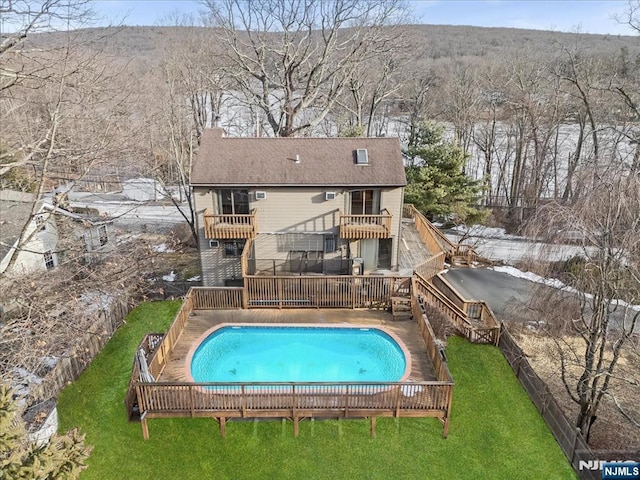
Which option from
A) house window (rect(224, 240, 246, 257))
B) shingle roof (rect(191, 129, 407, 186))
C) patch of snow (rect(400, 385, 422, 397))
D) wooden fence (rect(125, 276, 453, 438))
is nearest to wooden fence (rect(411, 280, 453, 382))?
wooden fence (rect(125, 276, 453, 438))

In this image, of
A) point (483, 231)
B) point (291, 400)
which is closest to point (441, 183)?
point (483, 231)

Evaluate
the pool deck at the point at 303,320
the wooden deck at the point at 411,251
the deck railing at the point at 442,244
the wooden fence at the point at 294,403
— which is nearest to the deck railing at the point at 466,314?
the pool deck at the point at 303,320

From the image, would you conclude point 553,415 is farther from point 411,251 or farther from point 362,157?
point 362,157

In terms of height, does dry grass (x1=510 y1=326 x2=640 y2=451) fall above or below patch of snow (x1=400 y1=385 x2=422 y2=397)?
below

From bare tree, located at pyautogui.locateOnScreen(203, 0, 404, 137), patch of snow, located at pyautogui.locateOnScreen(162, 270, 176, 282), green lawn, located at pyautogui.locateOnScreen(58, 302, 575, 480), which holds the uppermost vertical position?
bare tree, located at pyautogui.locateOnScreen(203, 0, 404, 137)

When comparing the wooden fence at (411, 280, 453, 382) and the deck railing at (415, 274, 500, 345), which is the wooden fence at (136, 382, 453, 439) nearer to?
the wooden fence at (411, 280, 453, 382)

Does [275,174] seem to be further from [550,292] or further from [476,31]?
[476,31]
